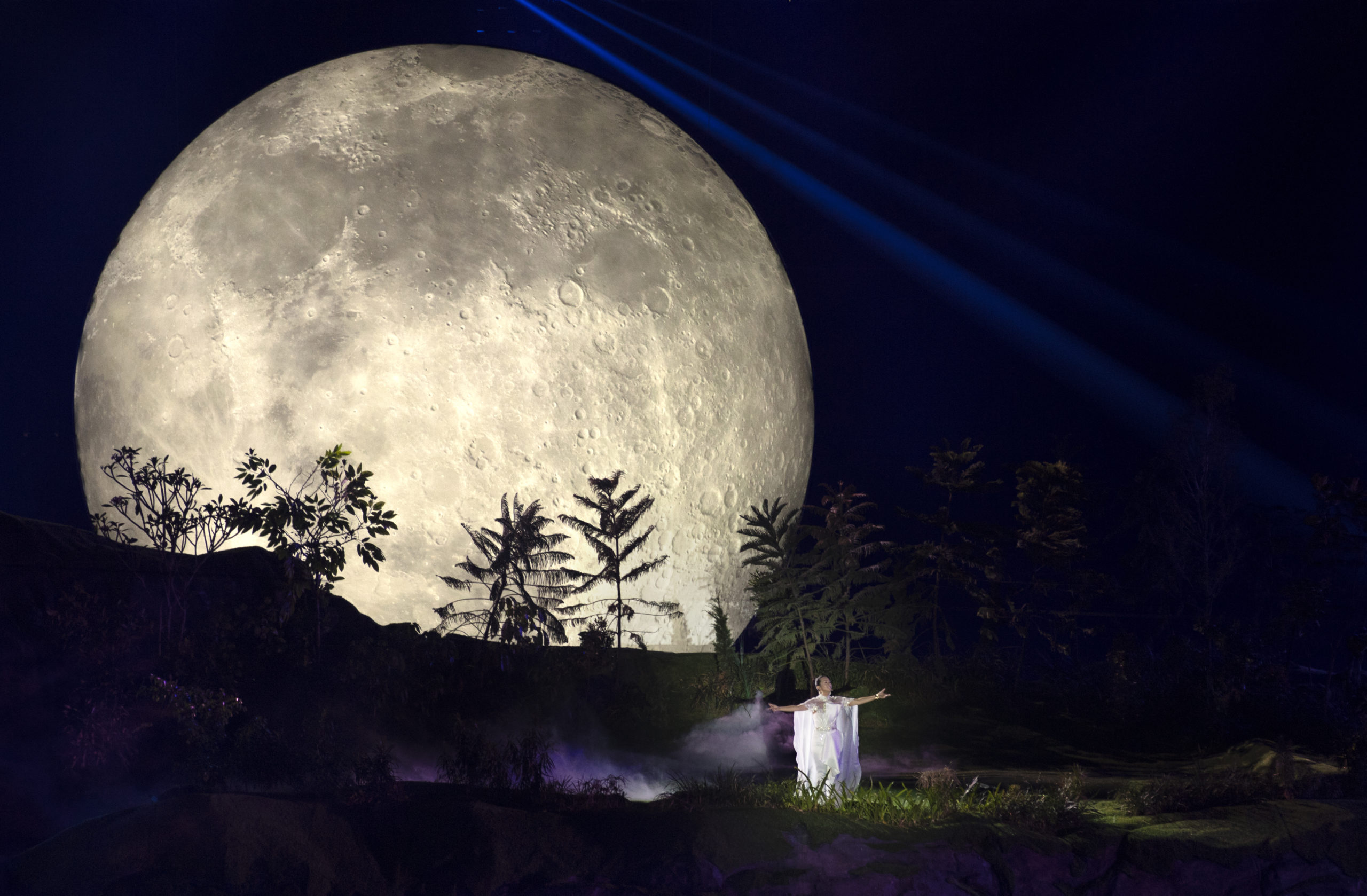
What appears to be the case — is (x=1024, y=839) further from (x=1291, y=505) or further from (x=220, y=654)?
(x=1291, y=505)

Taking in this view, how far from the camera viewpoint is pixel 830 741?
1198 centimetres

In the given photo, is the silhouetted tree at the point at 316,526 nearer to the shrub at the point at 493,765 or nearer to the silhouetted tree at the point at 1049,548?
the shrub at the point at 493,765

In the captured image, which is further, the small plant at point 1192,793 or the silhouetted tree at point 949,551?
the silhouetted tree at point 949,551

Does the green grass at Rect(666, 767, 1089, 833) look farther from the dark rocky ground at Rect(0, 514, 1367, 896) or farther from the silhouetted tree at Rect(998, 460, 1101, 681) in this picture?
the silhouetted tree at Rect(998, 460, 1101, 681)

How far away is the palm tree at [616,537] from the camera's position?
16.3 meters

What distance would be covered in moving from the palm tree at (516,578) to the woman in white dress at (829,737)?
4336 millimetres

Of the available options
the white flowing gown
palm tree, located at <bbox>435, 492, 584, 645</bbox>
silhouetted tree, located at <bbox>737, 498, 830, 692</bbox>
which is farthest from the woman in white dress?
silhouetted tree, located at <bbox>737, 498, 830, 692</bbox>

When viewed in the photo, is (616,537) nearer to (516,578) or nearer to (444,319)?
(516,578)

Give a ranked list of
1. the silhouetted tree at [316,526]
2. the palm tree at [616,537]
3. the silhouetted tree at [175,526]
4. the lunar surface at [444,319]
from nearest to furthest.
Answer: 1. the silhouetted tree at [175,526]
2. the silhouetted tree at [316,526]
3. the lunar surface at [444,319]
4. the palm tree at [616,537]

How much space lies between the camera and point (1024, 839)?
33.9 feet

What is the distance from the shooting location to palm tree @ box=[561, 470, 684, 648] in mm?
16328

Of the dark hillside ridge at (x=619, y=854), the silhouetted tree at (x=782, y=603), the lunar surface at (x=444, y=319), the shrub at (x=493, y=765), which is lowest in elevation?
the dark hillside ridge at (x=619, y=854)

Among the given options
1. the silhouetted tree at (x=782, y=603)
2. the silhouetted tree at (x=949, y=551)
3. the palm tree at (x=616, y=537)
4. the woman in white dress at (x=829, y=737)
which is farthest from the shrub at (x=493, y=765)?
the silhouetted tree at (x=949, y=551)

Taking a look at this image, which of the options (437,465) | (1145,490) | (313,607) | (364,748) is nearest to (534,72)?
(437,465)
